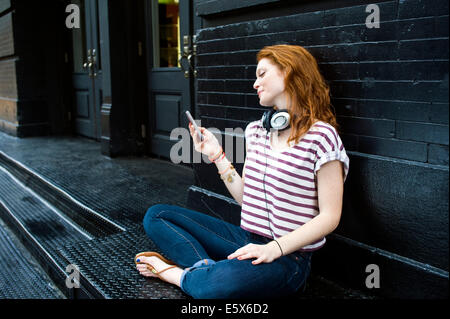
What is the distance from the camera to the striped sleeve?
176 cm

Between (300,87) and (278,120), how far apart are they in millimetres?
169

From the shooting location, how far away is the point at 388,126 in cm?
190

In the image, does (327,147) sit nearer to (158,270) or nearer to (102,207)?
(158,270)

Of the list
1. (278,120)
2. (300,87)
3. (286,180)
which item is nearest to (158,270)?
(286,180)

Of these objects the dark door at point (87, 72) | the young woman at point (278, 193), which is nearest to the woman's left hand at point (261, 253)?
the young woman at point (278, 193)

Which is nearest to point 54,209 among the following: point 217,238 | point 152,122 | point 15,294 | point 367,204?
point 15,294

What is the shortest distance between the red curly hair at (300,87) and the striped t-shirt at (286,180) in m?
0.05

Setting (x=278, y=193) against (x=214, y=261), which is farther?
(x=214, y=261)

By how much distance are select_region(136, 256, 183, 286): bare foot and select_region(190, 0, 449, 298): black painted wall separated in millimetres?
758

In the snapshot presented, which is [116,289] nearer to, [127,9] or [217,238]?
[217,238]

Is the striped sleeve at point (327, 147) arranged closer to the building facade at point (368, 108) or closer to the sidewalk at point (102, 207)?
the building facade at point (368, 108)

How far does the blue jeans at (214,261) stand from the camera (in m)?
1.74

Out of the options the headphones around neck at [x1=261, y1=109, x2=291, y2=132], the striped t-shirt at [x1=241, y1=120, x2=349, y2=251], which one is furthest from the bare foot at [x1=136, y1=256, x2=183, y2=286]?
the headphones around neck at [x1=261, y1=109, x2=291, y2=132]

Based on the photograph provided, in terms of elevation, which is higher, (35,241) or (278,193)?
(278,193)
